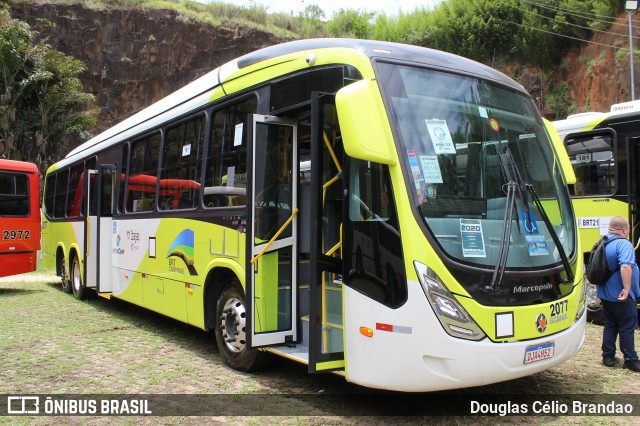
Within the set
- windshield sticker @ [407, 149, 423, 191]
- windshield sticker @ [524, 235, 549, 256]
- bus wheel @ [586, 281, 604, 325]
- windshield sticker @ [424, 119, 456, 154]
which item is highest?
windshield sticker @ [424, 119, 456, 154]

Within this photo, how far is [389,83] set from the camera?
4754mm

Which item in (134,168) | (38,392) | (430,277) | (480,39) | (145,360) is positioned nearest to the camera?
(430,277)

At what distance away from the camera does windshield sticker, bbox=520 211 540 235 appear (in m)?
4.79

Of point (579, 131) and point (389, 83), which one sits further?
point (579, 131)

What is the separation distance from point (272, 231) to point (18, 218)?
9.54 m

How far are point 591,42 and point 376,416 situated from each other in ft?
120

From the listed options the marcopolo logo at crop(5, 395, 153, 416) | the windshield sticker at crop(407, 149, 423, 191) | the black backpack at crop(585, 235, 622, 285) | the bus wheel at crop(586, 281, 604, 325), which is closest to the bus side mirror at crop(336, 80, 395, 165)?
the windshield sticker at crop(407, 149, 423, 191)

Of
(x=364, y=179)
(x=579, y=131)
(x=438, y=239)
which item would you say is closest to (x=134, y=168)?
(x=364, y=179)

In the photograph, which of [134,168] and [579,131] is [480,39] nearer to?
[579,131]

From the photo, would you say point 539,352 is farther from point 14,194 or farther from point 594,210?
point 14,194

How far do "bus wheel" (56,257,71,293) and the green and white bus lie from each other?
7160 mm

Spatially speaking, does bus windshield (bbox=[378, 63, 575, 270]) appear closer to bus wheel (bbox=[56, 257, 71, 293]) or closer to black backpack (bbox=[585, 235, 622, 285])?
black backpack (bbox=[585, 235, 622, 285])

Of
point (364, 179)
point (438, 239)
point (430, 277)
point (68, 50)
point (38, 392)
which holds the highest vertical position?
point (68, 50)

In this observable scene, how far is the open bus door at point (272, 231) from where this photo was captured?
5547mm
